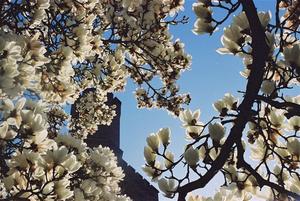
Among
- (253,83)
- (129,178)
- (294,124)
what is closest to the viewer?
(253,83)

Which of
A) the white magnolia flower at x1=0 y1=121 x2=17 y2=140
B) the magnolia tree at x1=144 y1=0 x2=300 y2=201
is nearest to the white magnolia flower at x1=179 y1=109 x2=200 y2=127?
the magnolia tree at x1=144 y1=0 x2=300 y2=201

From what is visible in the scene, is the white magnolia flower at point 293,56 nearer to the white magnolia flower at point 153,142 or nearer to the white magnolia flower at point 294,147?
the white magnolia flower at point 294,147

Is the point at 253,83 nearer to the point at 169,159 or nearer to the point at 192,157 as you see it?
the point at 192,157

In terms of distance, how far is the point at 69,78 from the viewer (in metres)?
5.77

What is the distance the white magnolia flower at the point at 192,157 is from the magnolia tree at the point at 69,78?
1283 mm

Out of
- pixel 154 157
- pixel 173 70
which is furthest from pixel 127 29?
pixel 154 157

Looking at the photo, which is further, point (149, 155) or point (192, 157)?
point (149, 155)

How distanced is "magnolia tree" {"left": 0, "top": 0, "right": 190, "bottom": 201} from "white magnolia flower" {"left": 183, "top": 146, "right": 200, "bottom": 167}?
4.21ft

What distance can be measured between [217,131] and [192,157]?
0.80 ft

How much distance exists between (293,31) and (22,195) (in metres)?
2.37

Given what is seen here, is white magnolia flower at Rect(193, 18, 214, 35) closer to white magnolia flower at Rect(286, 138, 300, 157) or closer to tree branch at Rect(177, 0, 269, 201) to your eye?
tree branch at Rect(177, 0, 269, 201)

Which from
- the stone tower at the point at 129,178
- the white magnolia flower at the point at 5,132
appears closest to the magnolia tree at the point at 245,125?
the white magnolia flower at the point at 5,132

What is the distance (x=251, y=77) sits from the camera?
2.65m

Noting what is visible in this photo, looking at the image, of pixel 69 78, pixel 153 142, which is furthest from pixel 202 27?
pixel 69 78
